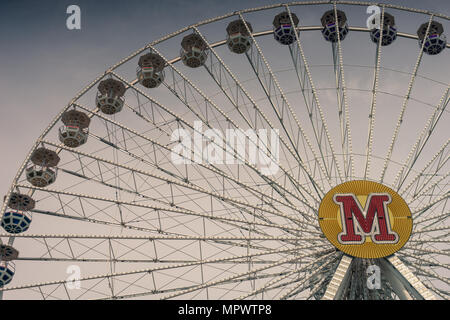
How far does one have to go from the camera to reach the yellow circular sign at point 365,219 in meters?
15.0

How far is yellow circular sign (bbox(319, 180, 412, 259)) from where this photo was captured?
49.2 ft

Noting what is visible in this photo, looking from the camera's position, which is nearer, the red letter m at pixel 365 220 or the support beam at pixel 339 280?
the support beam at pixel 339 280

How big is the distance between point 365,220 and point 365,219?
3cm

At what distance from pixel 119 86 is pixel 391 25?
1258 centimetres

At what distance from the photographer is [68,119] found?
20.9 meters

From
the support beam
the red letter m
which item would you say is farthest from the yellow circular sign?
the support beam

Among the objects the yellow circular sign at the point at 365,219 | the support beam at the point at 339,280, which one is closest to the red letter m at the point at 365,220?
the yellow circular sign at the point at 365,219

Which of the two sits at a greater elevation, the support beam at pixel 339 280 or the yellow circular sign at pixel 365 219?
the yellow circular sign at pixel 365 219

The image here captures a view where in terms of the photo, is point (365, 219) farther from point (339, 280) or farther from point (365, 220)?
point (339, 280)

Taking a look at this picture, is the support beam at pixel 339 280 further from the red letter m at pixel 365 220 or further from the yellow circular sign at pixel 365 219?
the red letter m at pixel 365 220
